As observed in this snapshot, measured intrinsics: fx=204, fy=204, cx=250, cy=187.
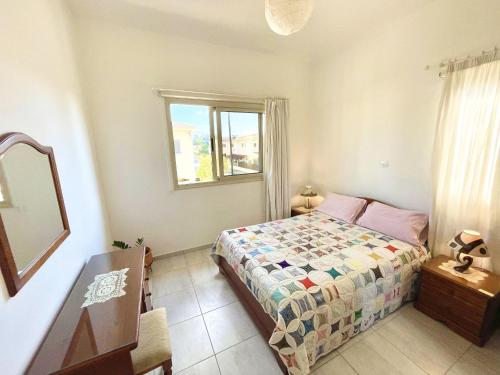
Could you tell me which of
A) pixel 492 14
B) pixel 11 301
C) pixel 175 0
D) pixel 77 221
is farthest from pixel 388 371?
pixel 175 0

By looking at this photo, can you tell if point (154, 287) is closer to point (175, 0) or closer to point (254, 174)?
point (254, 174)

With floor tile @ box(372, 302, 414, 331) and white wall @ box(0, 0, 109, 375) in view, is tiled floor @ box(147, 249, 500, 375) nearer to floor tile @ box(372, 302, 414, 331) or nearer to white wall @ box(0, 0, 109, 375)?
floor tile @ box(372, 302, 414, 331)

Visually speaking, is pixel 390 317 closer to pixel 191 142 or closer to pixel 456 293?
pixel 456 293

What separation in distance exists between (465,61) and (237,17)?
2.11m

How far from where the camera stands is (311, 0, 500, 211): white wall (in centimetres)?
182

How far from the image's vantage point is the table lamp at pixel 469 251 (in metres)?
1.54

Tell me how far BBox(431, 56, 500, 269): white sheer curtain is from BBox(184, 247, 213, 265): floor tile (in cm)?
258

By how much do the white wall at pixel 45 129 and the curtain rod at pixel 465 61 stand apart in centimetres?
309

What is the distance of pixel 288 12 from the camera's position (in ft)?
4.61

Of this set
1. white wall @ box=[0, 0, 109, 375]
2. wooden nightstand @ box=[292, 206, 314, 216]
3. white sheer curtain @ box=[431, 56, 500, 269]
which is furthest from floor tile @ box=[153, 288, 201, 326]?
white sheer curtain @ box=[431, 56, 500, 269]

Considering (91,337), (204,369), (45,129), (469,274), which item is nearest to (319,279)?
(204,369)

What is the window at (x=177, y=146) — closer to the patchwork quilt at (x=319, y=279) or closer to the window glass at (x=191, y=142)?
the window glass at (x=191, y=142)

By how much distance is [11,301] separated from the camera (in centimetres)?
79

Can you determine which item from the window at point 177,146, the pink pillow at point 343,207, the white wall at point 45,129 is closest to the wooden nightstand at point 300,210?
the pink pillow at point 343,207
